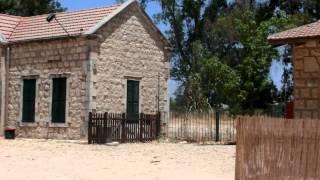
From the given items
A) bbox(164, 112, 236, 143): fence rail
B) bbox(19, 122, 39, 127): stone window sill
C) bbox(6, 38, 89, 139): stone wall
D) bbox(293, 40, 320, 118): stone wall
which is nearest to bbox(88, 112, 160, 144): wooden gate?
bbox(6, 38, 89, 139): stone wall

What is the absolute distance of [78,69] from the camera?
27500mm

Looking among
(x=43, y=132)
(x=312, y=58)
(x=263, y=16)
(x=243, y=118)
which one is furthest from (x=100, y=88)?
(x=263, y=16)

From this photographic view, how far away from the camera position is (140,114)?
2800 cm

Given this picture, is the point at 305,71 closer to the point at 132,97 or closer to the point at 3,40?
the point at 132,97

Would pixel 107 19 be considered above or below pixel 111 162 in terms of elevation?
above

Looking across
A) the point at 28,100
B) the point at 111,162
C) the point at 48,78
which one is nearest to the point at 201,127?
the point at 48,78

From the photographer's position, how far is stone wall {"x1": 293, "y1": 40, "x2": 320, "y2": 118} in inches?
577

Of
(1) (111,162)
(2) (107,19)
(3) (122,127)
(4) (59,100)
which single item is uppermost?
(2) (107,19)

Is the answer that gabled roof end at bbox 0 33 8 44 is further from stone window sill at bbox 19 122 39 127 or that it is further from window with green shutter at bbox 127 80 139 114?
window with green shutter at bbox 127 80 139 114

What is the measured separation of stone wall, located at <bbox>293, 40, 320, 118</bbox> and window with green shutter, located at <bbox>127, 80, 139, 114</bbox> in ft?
48.3

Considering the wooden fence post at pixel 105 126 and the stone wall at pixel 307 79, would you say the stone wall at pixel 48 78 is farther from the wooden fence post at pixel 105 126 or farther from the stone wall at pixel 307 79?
the stone wall at pixel 307 79

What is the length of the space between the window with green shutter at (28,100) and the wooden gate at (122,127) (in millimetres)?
4289

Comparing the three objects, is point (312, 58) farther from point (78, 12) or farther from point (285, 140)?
point (78, 12)

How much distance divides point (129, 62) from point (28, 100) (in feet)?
17.0
